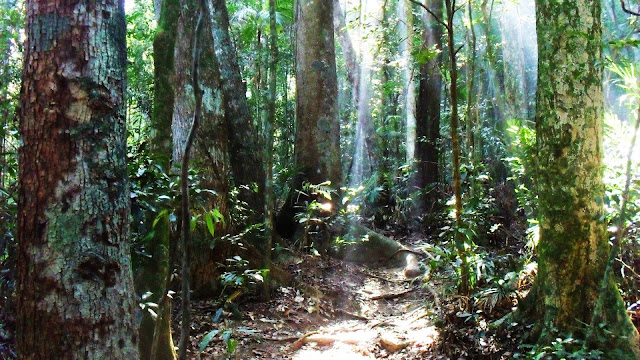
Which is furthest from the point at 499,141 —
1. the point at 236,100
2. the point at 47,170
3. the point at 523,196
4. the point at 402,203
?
the point at 47,170

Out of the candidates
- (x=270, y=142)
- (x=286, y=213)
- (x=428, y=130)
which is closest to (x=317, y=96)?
(x=286, y=213)

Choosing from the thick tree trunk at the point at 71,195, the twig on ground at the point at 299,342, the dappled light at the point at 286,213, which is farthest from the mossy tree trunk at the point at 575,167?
the thick tree trunk at the point at 71,195

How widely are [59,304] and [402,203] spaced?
33.5 feet

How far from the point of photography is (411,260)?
30.4 feet

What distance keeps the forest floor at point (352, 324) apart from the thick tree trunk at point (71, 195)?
1.50 m

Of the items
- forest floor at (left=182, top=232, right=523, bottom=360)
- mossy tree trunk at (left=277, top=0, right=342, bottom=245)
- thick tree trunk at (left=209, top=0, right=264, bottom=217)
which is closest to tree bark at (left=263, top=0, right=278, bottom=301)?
forest floor at (left=182, top=232, right=523, bottom=360)

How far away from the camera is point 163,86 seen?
4.50m

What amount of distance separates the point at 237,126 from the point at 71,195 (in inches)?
267

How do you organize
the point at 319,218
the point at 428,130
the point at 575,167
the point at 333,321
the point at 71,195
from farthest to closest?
1. the point at 428,130
2. the point at 319,218
3. the point at 333,321
4. the point at 575,167
5. the point at 71,195

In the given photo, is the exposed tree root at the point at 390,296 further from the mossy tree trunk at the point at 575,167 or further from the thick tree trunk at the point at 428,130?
the thick tree trunk at the point at 428,130

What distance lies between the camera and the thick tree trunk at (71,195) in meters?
2.41

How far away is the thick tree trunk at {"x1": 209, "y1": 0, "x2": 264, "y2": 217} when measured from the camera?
29.5ft

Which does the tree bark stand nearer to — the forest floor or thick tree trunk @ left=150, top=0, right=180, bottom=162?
the forest floor

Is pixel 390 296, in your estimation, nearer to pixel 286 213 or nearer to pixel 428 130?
pixel 286 213
